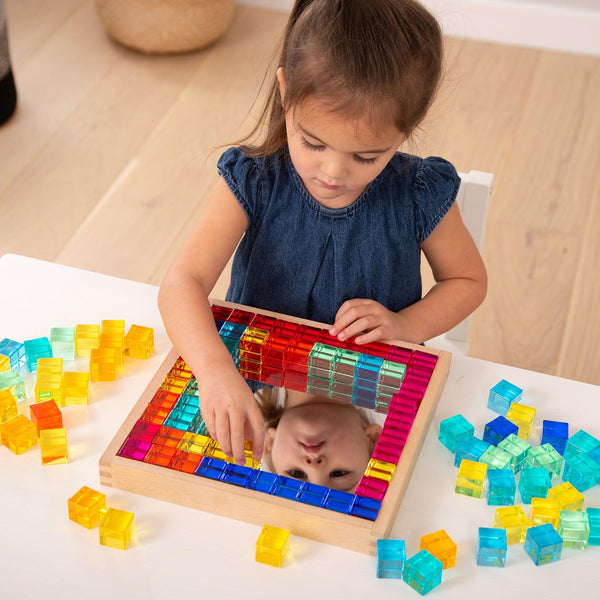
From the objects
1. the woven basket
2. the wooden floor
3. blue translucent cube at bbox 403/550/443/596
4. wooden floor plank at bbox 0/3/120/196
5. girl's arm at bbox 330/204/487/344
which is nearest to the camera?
blue translucent cube at bbox 403/550/443/596

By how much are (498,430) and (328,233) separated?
1.27 feet

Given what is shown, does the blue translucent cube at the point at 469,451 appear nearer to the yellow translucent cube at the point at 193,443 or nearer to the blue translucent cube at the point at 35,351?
the yellow translucent cube at the point at 193,443

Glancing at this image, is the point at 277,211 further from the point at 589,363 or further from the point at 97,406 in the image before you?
the point at 589,363

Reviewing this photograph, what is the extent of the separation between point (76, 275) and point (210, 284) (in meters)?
0.18

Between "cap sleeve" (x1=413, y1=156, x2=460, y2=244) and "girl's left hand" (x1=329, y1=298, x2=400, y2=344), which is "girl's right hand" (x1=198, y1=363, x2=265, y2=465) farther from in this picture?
"cap sleeve" (x1=413, y1=156, x2=460, y2=244)

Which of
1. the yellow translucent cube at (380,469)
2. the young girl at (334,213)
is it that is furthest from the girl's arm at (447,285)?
the yellow translucent cube at (380,469)

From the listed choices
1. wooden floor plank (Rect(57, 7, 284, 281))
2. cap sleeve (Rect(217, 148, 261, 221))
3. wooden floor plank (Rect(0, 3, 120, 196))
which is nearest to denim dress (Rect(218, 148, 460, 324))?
cap sleeve (Rect(217, 148, 261, 221))

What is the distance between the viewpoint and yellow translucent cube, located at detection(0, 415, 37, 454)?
0.94m

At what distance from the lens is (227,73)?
283cm

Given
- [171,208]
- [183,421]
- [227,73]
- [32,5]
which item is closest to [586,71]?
[227,73]

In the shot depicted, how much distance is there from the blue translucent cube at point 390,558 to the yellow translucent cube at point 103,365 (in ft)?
1.21

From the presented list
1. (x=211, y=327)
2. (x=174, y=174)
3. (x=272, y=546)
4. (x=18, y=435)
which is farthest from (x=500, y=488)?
(x=174, y=174)

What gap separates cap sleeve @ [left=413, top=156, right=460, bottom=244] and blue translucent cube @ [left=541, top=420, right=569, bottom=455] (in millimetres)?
346

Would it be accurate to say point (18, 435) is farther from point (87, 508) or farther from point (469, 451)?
point (469, 451)
